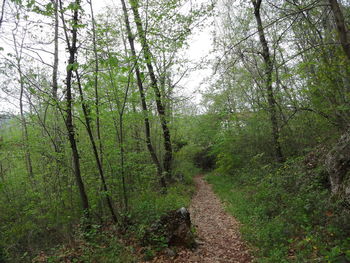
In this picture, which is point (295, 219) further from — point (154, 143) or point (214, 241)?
point (154, 143)

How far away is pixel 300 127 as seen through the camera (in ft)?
27.3

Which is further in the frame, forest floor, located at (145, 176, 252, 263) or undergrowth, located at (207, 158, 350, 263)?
forest floor, located at (145, 176, 252, 263)

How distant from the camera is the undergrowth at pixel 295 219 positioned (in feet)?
12.1

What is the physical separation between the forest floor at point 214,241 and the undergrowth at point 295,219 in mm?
296

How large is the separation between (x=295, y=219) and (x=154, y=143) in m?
6.87

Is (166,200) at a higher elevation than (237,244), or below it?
higher

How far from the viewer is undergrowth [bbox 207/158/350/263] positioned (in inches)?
145

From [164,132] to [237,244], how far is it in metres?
6.45

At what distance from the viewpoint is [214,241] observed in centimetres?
568

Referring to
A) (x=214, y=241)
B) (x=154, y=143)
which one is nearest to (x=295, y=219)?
(x=214, y=241)

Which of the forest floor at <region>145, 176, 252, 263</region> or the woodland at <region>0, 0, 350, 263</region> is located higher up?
the woodland at <region>0, 0, 350, 263</region>

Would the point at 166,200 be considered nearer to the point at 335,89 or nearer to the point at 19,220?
the point at 19,220

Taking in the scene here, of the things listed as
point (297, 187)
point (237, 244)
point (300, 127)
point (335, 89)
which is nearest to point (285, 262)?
point (237, 244)

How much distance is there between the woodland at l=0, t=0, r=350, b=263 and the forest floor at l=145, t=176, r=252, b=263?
10.7 inches
